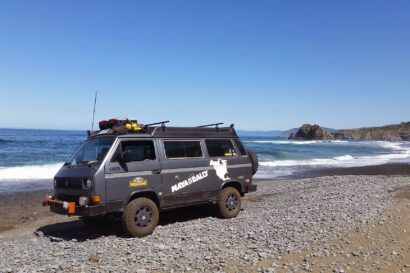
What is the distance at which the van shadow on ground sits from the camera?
31.1 feet

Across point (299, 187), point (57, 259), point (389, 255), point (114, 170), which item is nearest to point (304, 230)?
point (389, 255)

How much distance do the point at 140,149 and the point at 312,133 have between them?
131210 mm

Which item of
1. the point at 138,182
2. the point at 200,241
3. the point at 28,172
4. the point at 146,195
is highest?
the point at 138,182

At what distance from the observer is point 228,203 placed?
436 inches

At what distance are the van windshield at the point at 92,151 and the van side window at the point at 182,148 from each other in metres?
1.45

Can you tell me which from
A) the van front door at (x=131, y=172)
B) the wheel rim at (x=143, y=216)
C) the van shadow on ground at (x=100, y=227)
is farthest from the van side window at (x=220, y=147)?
the wheel rim at (x=143, y=216)

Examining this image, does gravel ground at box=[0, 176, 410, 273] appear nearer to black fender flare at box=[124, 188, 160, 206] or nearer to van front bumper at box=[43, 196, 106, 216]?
van front bumper at box=[43, 196, 106, 216]

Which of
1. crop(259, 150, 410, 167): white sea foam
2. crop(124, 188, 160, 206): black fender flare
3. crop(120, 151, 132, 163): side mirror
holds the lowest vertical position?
crop(259, 150, 410, 167): white sea foam

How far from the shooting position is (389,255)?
7.73m

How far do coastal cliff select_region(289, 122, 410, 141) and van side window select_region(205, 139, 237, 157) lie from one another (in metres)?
125

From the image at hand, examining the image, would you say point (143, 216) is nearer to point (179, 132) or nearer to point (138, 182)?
point (138, 182)

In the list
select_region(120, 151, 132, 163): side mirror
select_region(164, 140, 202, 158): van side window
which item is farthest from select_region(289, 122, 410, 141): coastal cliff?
select_region(120, 151, 132, 163): side mirror

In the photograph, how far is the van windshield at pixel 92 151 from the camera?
908 cm

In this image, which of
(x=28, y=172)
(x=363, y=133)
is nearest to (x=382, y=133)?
(x=363, y=133)
